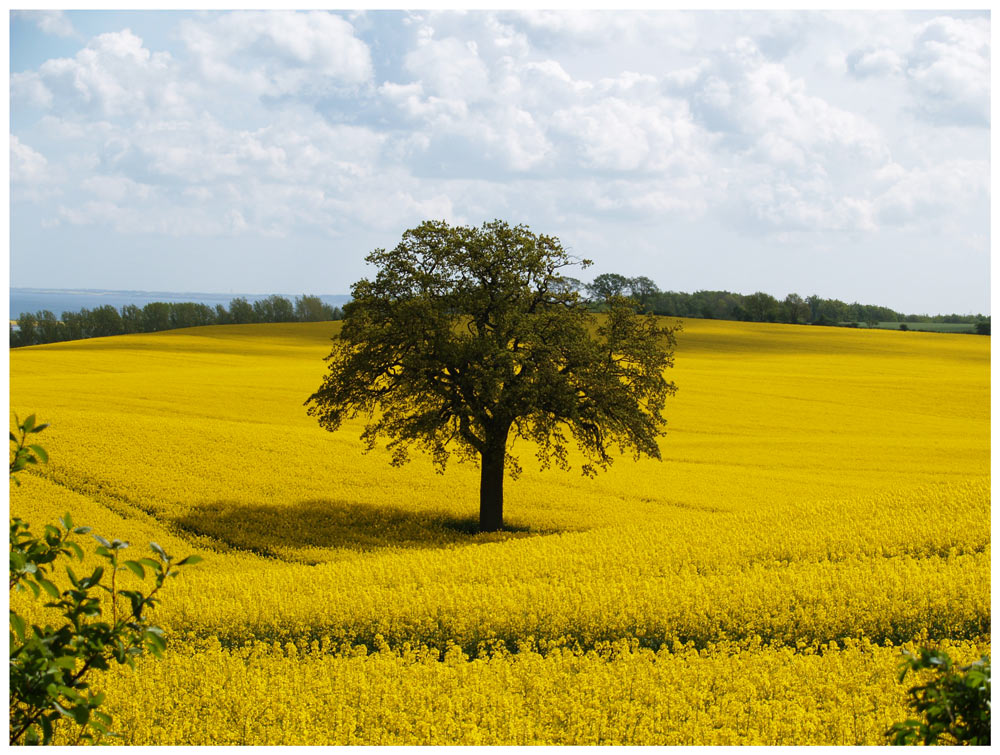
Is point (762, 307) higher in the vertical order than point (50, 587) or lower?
higher

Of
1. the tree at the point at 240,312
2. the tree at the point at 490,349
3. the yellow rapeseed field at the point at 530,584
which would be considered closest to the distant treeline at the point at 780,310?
the tree at the point at 240,312

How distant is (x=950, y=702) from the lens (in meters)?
4.81

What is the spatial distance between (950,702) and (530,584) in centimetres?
760

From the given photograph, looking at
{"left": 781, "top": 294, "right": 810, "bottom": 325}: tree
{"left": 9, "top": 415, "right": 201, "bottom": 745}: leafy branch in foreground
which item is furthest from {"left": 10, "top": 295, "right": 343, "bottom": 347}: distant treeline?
{"left": 9, "top": 415, "right": 201, "bottom": 745}: leafy branch in foreground

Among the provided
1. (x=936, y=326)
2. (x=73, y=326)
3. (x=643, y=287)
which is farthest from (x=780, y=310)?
(x=73, y=326)

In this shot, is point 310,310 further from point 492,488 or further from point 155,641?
point 155,641

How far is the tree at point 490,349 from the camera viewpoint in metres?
19.0

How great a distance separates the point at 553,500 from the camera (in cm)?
2270

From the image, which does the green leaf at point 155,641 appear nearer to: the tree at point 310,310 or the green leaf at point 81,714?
the green leaf at point 81,714

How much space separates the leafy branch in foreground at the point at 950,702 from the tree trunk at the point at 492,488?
49.6 feet

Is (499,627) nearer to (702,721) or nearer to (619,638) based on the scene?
(619,638)

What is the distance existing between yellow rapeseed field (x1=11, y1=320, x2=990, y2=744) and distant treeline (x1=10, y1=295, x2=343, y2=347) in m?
50.4

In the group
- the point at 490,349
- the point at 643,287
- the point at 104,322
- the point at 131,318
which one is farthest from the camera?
the point at 131,318

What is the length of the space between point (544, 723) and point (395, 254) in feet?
43.8
